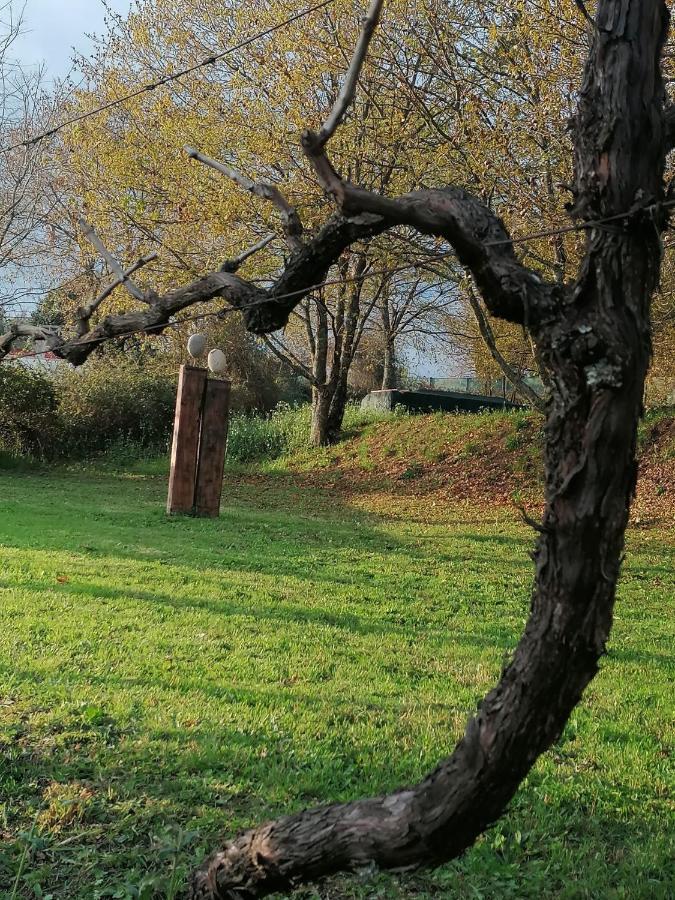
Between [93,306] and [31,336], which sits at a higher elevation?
[93,306]

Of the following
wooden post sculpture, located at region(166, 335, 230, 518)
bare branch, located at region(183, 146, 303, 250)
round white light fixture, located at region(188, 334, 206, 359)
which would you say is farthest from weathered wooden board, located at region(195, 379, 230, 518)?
bare branch, located at region(183, 146, 303, 250)

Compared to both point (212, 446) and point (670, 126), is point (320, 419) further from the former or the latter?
point (670, 126)

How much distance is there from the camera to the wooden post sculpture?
11688mm

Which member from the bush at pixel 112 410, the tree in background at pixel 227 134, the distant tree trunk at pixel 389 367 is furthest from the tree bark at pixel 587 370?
the distant tree trunk at pixel 389 367

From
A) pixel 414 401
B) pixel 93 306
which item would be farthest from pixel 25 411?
pixel 93 306

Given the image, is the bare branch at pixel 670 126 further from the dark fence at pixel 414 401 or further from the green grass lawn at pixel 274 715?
the dark fence at pixel 414 401

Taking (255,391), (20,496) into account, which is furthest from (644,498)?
(255,391)

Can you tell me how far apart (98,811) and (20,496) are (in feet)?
36.7

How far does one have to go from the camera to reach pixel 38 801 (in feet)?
10.9

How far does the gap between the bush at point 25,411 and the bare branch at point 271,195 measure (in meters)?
17.7

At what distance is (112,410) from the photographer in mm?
22047

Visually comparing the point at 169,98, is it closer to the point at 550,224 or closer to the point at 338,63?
the point at 338,63

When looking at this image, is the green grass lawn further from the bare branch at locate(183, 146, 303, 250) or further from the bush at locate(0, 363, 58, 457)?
the bush at locate(0, 363, 58, 457)

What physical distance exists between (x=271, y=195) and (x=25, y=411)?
18.5 meters
